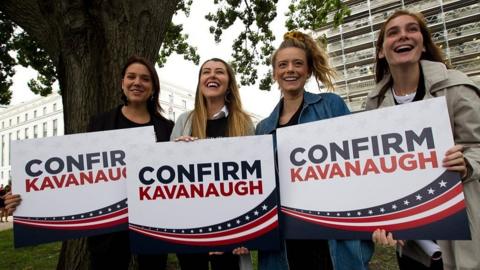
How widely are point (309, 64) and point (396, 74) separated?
622mm

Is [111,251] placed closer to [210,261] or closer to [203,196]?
[210,261]

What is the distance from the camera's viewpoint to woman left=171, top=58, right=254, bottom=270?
2.35 meters

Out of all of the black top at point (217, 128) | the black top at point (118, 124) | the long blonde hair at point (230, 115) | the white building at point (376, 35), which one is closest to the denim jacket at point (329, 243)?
the long blonde hair at point (230, 115)

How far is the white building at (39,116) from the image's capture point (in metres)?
66.7

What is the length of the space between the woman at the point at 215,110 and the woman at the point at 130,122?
0.23 meters

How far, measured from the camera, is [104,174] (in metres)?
2.14

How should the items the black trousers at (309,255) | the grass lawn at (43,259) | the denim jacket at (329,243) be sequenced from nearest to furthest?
the denim jacket at (329,243)
the black trousers at (309,255)
the grass lawn at (43,259)

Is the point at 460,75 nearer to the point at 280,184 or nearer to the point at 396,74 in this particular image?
the point at 396,74

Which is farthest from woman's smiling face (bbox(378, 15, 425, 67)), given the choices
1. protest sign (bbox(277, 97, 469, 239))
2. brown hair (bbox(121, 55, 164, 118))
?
brown hair (bbox(121, 55, 164, 118))

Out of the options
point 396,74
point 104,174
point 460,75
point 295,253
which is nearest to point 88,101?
point 104,174

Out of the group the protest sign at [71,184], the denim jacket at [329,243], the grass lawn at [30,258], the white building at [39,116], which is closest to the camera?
the denim jacket at [329,243]

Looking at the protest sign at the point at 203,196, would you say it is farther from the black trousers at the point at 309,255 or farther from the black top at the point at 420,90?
the black top at the point at 420,90

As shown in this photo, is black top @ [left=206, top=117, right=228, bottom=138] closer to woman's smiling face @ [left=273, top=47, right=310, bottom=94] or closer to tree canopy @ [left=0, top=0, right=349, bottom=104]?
woman's smiling face @ [left=273, top=47, right=310, bottom=94]

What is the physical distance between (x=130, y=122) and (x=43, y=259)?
5241mm
